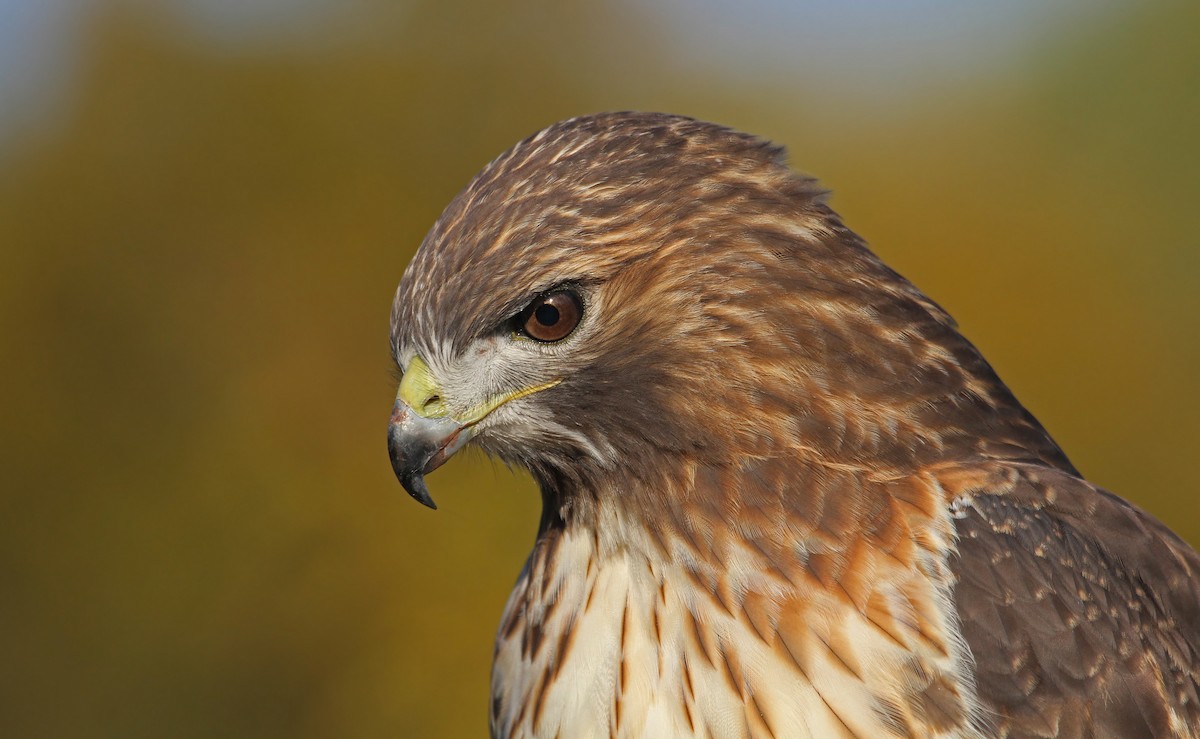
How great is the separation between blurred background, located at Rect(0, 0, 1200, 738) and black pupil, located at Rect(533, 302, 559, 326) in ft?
16.3

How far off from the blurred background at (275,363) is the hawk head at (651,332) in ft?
15.9

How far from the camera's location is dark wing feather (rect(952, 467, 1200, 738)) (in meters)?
2.74

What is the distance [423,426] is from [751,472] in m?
0.81

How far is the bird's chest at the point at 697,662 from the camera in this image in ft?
9.09

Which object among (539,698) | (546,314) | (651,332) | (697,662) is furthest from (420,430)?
(697,662)

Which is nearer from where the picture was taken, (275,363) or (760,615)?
(760,615)

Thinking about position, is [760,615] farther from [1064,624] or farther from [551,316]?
[551,316]

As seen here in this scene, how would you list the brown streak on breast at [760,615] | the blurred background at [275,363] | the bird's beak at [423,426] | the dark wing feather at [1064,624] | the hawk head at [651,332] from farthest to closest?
the blurred background at [275,363] < the bird's beak at [423,426] < the hawk head at [651,332] < the brown streak on breast at [760,615] < the dark wing feather at [1064,624]

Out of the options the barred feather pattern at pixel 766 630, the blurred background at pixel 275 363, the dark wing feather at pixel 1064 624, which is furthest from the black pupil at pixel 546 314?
the blurred background at pixel 275 363

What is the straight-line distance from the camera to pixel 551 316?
10.00ft

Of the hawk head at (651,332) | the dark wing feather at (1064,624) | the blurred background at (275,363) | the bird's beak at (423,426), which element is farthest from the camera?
the blurred background at (275,363)

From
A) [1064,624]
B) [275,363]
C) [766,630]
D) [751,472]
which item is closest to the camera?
[1064,624]

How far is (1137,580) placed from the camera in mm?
2930

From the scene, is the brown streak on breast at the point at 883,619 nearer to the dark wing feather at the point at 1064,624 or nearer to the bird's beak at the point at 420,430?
the dark wing feather at the point at 1064,624
